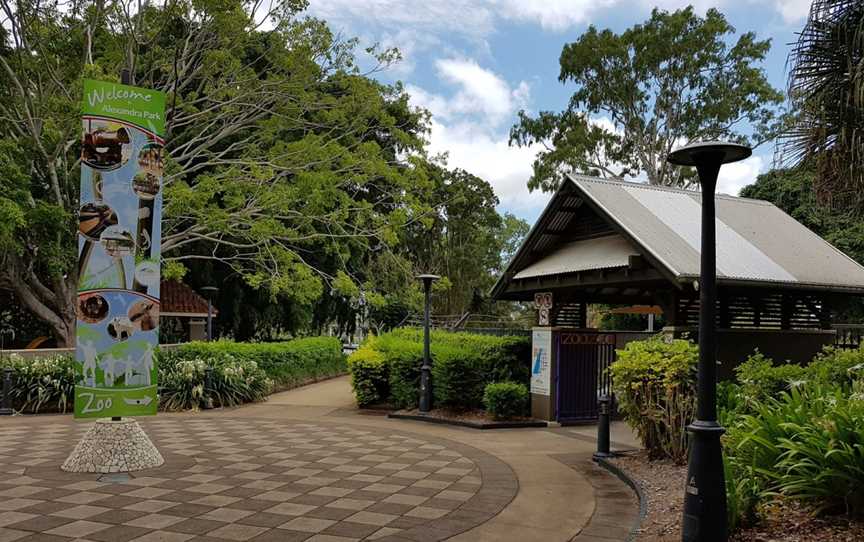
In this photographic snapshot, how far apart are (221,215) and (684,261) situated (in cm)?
1171

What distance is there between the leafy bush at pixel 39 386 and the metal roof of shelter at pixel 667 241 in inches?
388

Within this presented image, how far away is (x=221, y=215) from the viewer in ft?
58.9

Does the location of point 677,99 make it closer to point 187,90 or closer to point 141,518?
point 187,90

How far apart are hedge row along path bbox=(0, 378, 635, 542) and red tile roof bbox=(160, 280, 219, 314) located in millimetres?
12708

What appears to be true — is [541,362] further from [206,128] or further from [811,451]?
[206,128]

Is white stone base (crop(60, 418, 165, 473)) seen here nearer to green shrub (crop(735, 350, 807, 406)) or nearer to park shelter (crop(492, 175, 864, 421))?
green shrub (crop(735, 350, 807, 406))

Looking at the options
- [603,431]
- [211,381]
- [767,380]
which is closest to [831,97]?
[767,380]

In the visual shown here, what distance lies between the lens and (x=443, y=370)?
14.5 metres

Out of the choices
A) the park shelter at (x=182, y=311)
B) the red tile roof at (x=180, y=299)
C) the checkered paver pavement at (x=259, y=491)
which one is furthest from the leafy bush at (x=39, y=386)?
the red tile roof at (x=180, y=299)

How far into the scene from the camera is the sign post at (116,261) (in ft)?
27.2

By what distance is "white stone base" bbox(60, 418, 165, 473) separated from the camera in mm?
8367

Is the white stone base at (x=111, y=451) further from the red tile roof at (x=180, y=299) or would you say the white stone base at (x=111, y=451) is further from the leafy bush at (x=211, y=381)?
the red tile roof at (x=180, y=299)

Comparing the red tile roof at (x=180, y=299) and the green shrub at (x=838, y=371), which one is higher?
the red tile roof at (x=180, y=299)

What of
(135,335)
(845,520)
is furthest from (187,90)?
(845,520)
